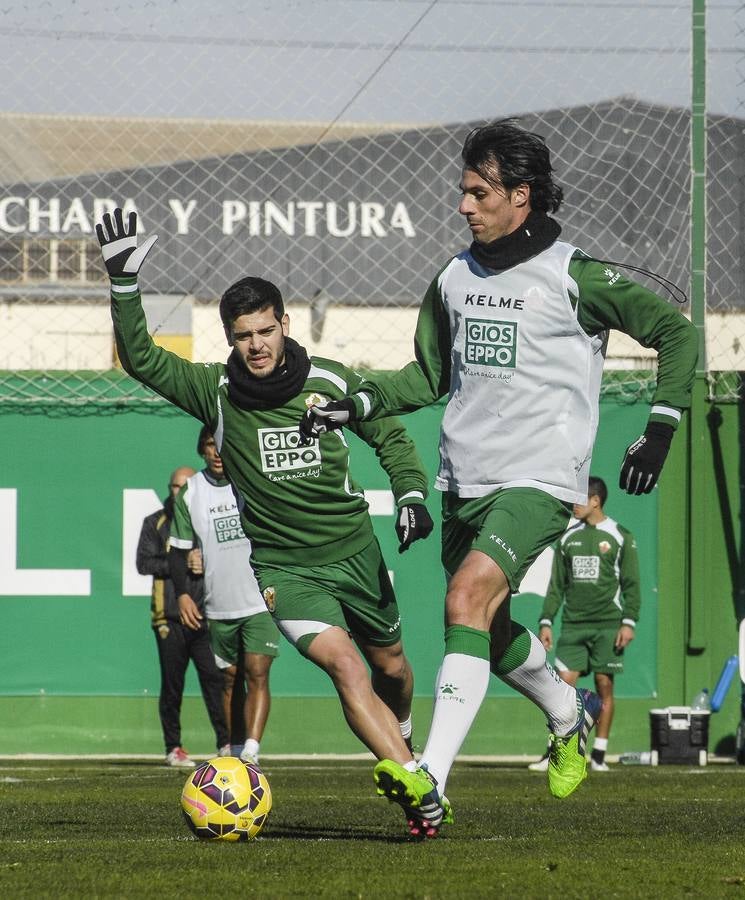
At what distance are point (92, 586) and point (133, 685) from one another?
2.52 feet

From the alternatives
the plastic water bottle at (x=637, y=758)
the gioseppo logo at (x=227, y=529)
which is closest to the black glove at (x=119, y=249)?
the gioseppo logo at (x=227, y=529)

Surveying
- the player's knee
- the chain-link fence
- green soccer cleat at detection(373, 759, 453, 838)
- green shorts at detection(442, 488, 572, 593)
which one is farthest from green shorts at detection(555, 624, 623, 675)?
green soccer cleat at detection(373, 759, 453, 838)

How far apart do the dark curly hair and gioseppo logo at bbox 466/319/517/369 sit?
1.47 feet

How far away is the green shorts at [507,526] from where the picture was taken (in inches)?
225

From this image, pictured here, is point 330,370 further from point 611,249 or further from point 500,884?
point 611,249

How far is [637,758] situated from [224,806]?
279 inches

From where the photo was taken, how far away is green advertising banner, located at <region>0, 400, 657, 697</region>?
12.7 metres

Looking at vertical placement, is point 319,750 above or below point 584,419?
below

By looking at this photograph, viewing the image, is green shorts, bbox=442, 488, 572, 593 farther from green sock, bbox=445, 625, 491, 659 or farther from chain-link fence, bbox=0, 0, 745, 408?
chain-link fence, bbox=0, 0, 745, 408

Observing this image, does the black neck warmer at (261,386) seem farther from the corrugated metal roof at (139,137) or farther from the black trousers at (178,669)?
the corrugated metal roof at (139,137)

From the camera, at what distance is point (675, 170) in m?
13.2

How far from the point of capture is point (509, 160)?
19.7 feet

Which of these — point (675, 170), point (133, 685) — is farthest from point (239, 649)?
point (675, 170)

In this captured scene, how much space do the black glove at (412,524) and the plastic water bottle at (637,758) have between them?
6.32 meters
